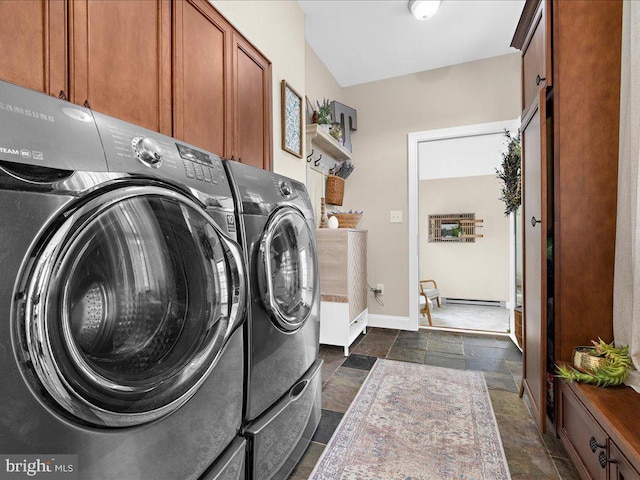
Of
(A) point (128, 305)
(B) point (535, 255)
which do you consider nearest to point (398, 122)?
(B) point (535, 255)

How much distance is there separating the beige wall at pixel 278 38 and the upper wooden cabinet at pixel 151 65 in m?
0.09

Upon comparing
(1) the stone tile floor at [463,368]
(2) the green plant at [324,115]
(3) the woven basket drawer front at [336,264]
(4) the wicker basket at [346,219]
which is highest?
(2) the green plant at [324,115]

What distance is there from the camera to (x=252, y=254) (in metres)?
1.19

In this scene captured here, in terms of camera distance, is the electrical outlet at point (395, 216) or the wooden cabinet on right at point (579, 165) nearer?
the wooden cabinet on right at point (579, 165)

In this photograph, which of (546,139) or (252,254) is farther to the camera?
(546,139)

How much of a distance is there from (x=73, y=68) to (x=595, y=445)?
2058 millimetres

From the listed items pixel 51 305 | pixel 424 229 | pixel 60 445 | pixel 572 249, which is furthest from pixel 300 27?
pixel 424 229

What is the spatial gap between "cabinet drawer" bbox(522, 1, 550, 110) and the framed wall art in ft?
4.94

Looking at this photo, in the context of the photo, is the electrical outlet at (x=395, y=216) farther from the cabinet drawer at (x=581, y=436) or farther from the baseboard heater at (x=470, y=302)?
the baseboard heater at (x=470, y=302)

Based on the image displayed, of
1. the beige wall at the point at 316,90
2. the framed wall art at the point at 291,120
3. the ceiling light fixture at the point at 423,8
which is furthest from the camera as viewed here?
the beige wall at the point at 316,90

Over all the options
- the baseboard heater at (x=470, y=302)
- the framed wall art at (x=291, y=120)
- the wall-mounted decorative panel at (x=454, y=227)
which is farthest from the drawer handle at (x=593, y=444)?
the wall-mounted decorative panel at (x=454, y=227)

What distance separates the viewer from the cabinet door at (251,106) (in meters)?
1.82

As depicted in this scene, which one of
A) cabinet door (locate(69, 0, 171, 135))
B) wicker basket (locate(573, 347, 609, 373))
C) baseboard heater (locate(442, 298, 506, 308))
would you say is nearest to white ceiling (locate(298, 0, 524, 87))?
cabinet door (locate(69, 0, 171, 135))

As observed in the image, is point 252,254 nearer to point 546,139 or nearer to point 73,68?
point 73,68
